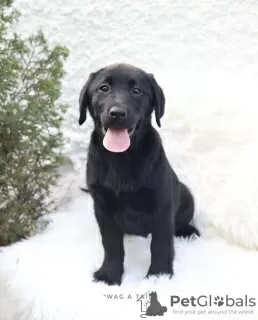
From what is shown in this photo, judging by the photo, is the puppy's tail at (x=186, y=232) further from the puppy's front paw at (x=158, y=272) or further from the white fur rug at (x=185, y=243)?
the puppy's front paw at (x=158, y=272)

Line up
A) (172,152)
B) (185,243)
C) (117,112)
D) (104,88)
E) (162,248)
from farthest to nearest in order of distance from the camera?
(172,152)
(185,243)
(162,248)
(104,88)
(117,112)

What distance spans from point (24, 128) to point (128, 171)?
0.51 metres

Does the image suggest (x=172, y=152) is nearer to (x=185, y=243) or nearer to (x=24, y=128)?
(x=185, y=243)

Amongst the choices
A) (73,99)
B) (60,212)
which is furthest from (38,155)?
(73,99)

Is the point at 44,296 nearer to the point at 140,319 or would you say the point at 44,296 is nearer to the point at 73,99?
the point at 140,319

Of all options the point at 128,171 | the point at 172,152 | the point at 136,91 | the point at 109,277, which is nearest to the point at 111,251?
the point at 109,277

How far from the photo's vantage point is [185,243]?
169 centimetres

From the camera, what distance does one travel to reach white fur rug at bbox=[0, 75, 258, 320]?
1421mm

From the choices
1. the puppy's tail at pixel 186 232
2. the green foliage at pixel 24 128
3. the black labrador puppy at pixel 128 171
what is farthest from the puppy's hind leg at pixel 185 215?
the green foliage at pixel 24 128

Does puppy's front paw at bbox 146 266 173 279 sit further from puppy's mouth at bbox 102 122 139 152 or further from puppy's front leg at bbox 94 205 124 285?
puppy's mouth at bbox 102 122 139 152

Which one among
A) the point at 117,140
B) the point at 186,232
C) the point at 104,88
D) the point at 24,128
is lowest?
the point at 186,232

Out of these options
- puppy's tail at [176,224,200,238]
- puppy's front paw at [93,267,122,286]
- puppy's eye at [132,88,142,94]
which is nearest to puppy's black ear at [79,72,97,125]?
puppy's eye at [132,88,142,94]

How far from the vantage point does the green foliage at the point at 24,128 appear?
1.71 meters

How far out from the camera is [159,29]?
2.28 metres
